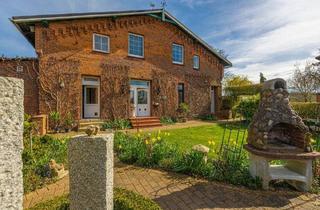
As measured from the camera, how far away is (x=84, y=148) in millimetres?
2918

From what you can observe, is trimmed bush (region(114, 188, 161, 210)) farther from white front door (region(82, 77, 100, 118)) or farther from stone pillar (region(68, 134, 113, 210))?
white front door (region(82, 77, 100, 118))

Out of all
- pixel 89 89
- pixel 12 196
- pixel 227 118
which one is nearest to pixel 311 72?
pixel 227 118

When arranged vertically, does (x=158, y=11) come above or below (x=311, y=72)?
above

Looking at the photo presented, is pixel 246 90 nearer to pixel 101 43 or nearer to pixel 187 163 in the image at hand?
pixel 101 43

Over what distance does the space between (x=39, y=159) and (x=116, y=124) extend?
7890 mm

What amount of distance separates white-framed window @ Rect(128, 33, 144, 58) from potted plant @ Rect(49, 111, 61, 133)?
6195mm

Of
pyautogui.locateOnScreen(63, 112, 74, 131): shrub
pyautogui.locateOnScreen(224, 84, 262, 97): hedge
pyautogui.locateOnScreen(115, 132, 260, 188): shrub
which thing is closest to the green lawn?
pyautogui.locateOnScreen(115, 132, 260, 188): shrub

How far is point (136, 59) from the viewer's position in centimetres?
1577

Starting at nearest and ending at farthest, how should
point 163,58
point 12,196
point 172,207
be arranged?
1. point 12,196
2. point 172,207
3. point 163,58

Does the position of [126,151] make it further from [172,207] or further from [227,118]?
[227,118]

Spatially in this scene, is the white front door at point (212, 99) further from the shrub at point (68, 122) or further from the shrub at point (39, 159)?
the shrub at point (39, 159)

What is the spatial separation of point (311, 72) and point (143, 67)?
18.8 meters

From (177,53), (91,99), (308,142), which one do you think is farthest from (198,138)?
(177,53)

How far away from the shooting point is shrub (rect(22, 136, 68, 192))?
4.90 metres
